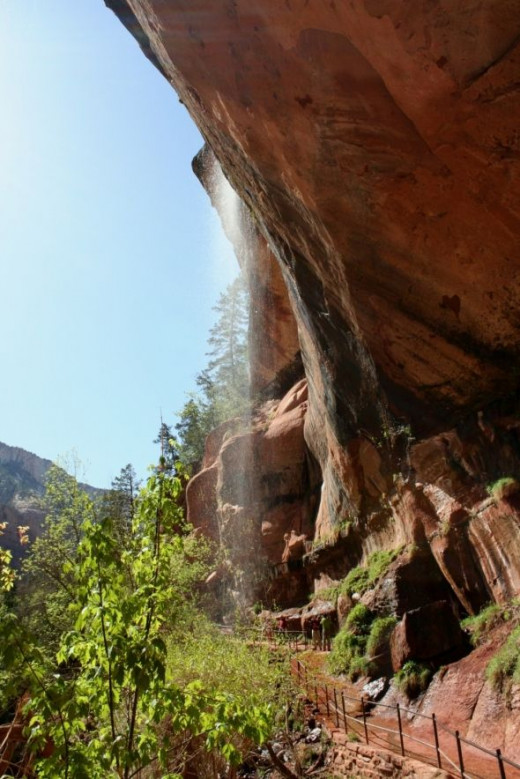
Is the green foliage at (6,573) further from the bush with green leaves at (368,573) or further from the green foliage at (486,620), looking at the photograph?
the bush with green leaves at (368,573)

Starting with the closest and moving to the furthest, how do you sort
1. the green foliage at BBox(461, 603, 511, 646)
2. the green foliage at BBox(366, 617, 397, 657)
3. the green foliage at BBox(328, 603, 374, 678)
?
the green foliage at BBox(461, 603, 511, 646)
the green foliage at BBox(366, 617, 397, 657)
the green foliage at BBox(328, 603, 374, 678)

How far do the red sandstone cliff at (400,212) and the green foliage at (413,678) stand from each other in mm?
1955

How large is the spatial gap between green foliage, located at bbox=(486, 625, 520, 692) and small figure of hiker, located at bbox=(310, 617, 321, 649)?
28.4ft

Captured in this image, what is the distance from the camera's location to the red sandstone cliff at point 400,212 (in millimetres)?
9805

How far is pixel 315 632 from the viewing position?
59.9 feet

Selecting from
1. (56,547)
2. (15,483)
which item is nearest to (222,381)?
(56,547)

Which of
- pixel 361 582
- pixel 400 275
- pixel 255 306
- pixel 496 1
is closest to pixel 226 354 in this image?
pixel 255 306

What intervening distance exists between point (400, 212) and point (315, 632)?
14.1 metres

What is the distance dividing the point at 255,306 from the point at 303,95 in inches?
784

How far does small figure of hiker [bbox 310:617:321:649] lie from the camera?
17.8 m

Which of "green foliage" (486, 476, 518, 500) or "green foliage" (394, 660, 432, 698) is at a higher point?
"green foliage" (486, 476, 518, 500)

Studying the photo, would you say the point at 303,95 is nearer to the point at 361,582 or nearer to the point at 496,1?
the point at 496,1

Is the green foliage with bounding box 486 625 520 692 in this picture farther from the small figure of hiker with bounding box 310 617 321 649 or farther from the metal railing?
the small figure of hiker with bounding box 310 617 321 649

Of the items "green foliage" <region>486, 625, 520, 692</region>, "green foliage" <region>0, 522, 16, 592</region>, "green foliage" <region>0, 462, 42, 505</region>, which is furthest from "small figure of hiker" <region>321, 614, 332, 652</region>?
"green foliage" <region>0, 462, 42, 505</region>
